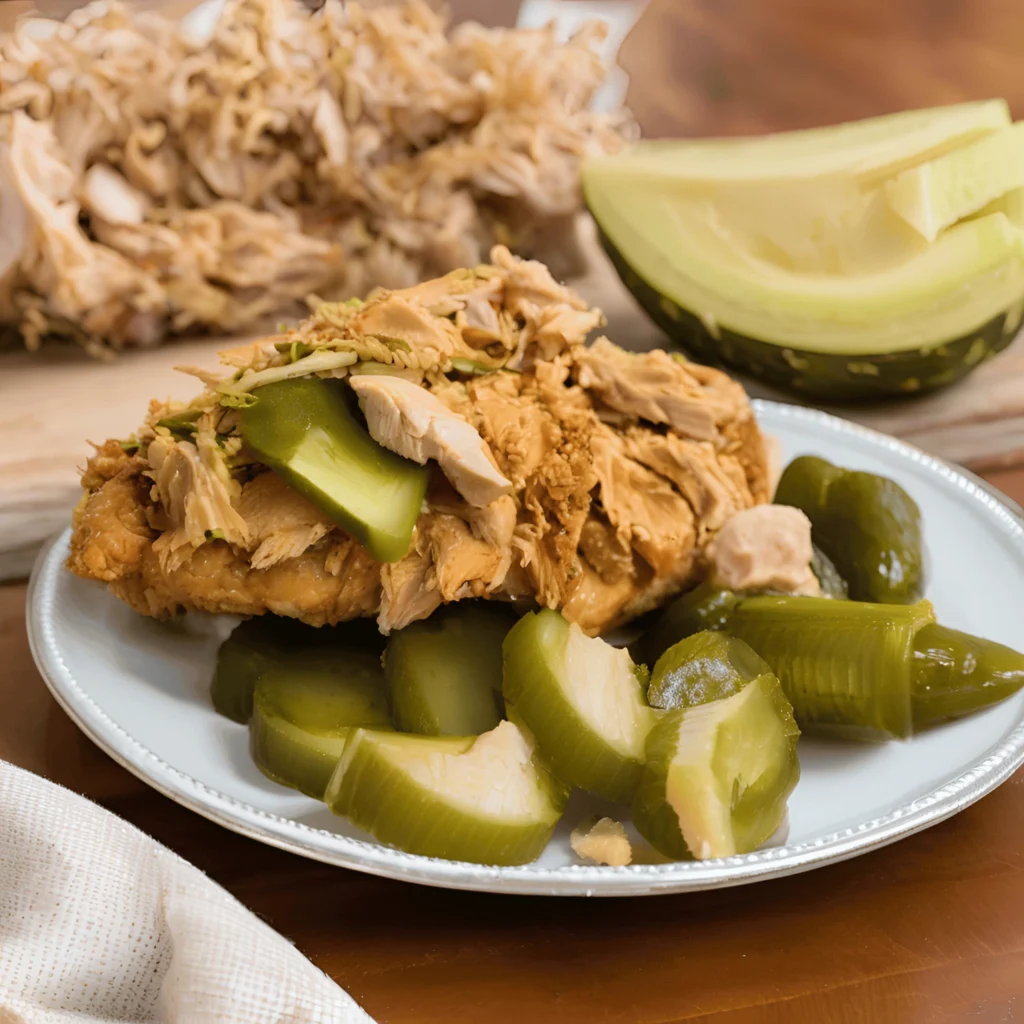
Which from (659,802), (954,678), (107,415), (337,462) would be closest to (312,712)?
(337,462)

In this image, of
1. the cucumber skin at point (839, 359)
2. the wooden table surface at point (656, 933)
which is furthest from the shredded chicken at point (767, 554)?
the cucumber skin at point (839, 359)

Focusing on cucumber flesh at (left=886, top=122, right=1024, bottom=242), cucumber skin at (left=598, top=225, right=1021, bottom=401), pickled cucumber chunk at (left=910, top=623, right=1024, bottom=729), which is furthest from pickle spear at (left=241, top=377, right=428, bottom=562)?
cucumber flesh at (left=886, top=122, right=1024, bottom=242)

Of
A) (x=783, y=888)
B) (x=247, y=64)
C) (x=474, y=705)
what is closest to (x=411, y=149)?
(x=247, y=64)

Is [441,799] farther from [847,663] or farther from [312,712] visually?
[847,663]

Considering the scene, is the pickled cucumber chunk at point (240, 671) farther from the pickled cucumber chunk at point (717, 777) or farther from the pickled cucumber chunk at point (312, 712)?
the pickled cucumber chunk at point (717, 777)

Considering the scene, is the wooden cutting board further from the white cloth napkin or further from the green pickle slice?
the green pickle slice
